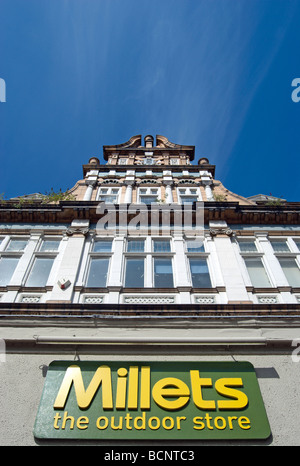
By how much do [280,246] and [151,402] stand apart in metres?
7.81

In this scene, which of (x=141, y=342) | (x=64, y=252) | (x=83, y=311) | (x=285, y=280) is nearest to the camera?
(x=141, y=342)

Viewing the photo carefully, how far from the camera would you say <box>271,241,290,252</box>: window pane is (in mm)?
12077

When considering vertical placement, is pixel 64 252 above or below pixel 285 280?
above

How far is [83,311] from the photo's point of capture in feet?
28.8

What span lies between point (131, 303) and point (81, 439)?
395 cm

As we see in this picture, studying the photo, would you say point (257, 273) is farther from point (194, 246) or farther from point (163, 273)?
point (163, 273)

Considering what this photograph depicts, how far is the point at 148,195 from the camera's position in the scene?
1523cm

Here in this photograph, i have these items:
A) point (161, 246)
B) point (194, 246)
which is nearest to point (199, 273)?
→ point (194, 246)

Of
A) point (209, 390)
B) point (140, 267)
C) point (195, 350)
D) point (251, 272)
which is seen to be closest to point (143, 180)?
point (140, 267)

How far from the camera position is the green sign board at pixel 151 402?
6430mm

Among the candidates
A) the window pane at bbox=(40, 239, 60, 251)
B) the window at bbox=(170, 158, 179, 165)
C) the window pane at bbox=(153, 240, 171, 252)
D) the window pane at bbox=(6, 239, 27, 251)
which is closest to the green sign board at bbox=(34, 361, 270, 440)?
the window pane at bbox=(153, 240, 171, 252)
